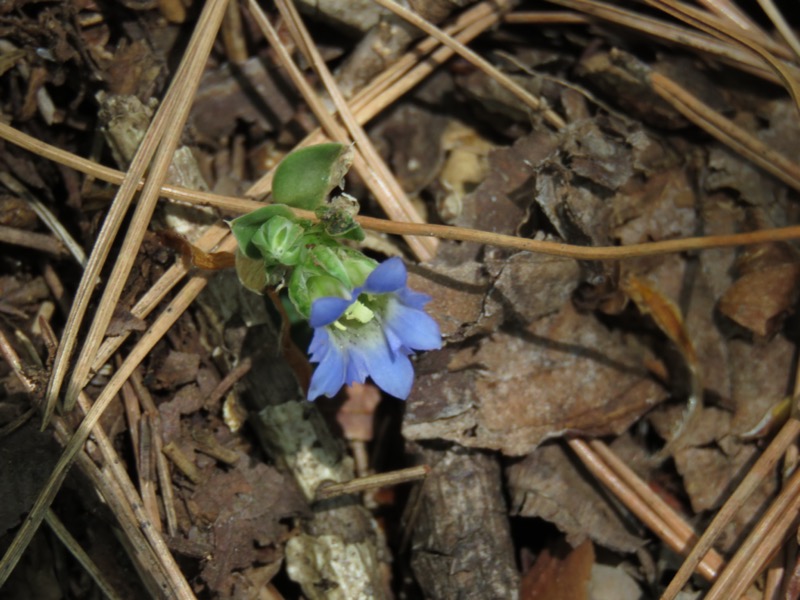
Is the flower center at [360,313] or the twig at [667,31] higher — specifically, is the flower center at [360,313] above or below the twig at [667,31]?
below

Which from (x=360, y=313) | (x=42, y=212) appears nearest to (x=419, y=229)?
(x=360, y=313)

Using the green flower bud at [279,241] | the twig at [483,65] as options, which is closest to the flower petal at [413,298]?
the green flower bud at [279,241]

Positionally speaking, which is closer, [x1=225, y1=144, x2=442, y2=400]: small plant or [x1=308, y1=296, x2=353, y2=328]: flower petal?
[x1=308, y1=296, x2=353, y2=328]: flower petal

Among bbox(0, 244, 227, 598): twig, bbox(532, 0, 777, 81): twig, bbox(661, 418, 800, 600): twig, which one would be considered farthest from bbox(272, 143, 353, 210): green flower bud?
bbox(661, 418, 800, 600): twig

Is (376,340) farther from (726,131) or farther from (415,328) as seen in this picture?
(726,131)

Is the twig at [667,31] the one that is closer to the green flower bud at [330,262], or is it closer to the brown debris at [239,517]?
the green flower bud at [330,262]

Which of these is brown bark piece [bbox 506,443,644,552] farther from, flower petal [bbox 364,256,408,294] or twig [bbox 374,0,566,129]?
twig [bbox 374,0,566,129]

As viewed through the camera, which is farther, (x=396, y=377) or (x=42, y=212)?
(x=42, y=212)
